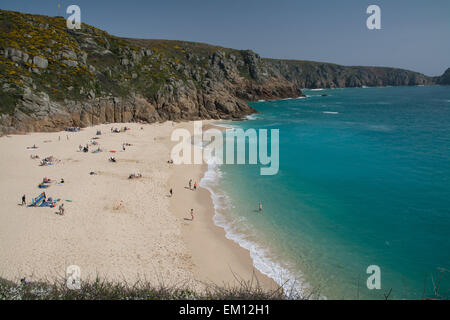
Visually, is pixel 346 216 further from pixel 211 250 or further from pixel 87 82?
pixel 87 82

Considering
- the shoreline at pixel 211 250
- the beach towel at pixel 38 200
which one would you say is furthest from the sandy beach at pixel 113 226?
the beach towel at pixel 38 200

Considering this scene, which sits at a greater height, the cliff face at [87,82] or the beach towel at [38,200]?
the cliff face at [87,82]

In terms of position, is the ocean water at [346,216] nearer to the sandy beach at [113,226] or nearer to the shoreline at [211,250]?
the shoreline at [211,250]

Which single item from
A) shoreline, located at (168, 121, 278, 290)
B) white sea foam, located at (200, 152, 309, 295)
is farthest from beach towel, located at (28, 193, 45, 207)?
white sea foam, located at (200, 152, 309, 295)

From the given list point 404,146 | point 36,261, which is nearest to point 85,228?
point 36,261

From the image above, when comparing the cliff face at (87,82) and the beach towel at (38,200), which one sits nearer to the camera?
the beach towel at (38,200)

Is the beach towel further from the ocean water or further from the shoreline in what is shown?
→ the ocean water
